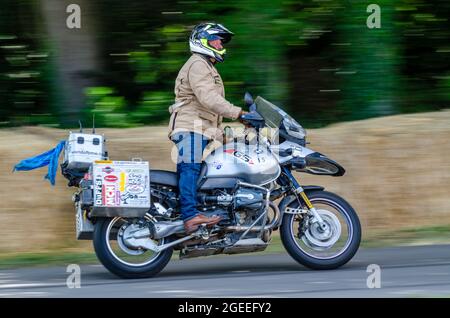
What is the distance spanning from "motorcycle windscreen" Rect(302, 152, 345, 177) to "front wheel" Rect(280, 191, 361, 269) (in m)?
0.30

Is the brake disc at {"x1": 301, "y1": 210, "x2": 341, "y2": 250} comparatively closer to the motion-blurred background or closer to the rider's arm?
the rider's arm

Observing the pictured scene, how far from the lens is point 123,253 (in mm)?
9203

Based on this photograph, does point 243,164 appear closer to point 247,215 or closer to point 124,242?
point 247,215

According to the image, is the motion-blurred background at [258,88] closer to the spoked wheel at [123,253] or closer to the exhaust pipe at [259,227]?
the spoked wheel at [123,253]

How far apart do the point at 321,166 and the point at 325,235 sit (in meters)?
0.71

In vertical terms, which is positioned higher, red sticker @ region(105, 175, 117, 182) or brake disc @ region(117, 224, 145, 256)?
red sticker @ region(105, 175, 117, 182)

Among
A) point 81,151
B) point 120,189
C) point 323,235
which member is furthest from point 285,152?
point 81,151

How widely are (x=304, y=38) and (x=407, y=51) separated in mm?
2125

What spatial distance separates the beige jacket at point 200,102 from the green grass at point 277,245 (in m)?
1.84

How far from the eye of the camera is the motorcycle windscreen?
945 centimetres

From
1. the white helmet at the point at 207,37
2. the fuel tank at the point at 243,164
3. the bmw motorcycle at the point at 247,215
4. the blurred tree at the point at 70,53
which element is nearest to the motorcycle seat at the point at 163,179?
the bmw motorcycle at the point at 247,215

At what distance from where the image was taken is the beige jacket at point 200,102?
9180mm

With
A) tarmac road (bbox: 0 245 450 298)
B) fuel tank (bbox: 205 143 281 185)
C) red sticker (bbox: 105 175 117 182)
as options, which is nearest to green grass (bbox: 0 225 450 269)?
tarmac road (bbox: 0 245 450 298)
